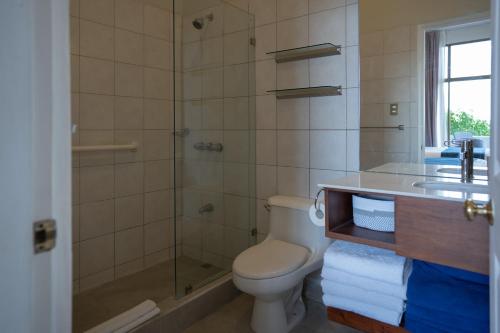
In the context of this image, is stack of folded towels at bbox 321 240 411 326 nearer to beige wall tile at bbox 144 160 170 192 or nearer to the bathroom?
the bathroom

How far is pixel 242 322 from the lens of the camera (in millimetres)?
2025

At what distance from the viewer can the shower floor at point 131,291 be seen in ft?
6.52

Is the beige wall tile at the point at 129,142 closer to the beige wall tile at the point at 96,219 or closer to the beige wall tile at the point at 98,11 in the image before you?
the beige wall tile at the point at 96,219

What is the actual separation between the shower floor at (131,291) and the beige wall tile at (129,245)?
139 mm

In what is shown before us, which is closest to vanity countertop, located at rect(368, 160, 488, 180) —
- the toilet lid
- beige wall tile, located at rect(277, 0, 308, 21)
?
the toilet lid

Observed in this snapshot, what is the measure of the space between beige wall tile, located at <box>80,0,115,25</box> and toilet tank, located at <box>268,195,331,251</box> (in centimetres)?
165

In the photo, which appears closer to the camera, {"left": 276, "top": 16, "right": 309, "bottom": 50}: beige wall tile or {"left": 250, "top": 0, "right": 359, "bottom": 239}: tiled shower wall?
{"left": 250, "top": 0, "right": 359, "bottom": 239}: tiled shower wall

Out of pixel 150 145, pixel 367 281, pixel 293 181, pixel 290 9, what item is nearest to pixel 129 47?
pixel 150 145

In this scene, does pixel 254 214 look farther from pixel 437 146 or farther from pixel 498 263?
pixel 498 263

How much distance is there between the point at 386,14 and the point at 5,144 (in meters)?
1.84

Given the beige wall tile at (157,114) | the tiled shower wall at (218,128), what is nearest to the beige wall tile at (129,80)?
the beige wall tile at (157,114)

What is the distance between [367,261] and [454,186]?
550 millimetres

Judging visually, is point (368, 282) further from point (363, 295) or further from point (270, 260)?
point (270, 260)

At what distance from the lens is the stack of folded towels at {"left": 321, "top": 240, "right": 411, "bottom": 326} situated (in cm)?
136
